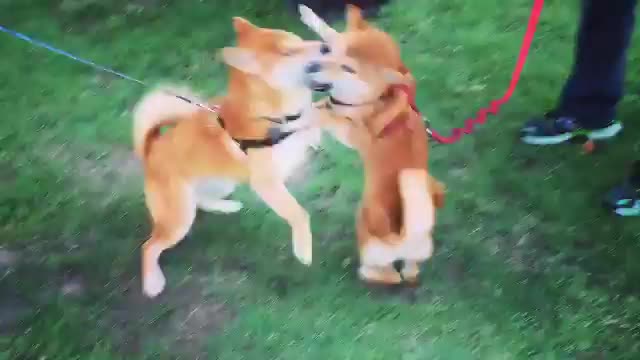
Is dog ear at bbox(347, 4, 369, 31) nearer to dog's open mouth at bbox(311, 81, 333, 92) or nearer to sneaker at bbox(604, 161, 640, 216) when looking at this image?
dog's open mouth at bbox(311, 81, 333, 92)

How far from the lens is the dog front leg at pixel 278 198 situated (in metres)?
0.97

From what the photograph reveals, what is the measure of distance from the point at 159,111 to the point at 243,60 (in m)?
0.14

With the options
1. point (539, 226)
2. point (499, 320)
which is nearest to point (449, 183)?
point (539, 226)

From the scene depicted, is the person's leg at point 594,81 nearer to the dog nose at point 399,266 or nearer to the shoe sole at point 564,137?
the shoe sole at point 564,137

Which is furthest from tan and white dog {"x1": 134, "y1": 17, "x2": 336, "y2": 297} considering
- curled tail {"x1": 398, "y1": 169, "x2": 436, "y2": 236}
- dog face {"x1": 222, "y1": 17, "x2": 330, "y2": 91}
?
curled tail {"x1": 398, "y1": 169, "x2": 436, "y2": 236}

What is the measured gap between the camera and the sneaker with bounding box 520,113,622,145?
134cm

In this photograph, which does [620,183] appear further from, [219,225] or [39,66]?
[39,66]

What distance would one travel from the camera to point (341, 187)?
123 cm

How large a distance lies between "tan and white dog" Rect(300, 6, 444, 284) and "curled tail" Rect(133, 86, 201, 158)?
0.56ft

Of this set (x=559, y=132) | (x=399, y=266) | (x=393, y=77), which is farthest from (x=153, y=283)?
(x=559, y=132)

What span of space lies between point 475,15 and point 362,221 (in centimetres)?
73

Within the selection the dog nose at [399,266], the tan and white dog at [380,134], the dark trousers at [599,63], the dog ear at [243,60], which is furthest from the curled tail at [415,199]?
the dark trousers at [599,63]

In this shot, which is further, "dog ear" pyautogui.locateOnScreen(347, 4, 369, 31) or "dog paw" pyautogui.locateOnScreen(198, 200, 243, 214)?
"dog paw" pyautogui.locateOnScreen(198, 200, 243, 214)

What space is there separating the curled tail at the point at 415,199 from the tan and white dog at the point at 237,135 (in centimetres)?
12
